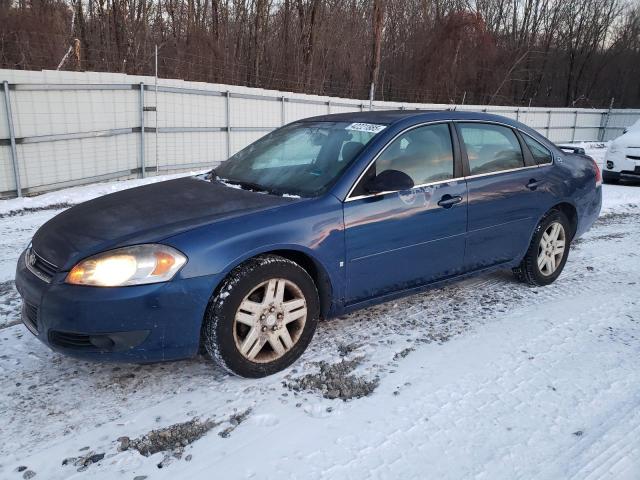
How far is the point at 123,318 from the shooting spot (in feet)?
8.67

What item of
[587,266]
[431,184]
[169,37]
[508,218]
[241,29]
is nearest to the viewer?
[431,184]

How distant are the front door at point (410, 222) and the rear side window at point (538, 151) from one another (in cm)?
105

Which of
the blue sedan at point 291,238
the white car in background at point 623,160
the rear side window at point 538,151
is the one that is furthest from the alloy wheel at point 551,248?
the white car in background at point 623,160

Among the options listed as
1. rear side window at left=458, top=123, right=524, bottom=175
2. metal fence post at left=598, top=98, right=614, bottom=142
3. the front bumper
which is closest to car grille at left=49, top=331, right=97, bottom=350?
the front bumper

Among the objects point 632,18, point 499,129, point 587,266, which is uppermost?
point 632,18

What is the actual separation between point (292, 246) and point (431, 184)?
1.24m

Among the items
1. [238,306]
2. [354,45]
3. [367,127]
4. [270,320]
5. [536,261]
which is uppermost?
[354,45]

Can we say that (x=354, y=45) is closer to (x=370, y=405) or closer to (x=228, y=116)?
(x=228, y=116)

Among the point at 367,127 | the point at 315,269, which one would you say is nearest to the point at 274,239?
the point at 315,269

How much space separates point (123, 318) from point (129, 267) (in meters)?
0.26

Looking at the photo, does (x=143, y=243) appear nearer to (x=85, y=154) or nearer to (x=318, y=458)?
(x=318, y=458)

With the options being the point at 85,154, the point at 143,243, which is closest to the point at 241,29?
the point at 85,154

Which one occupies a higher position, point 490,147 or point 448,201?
point 490,147

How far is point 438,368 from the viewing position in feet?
10.6
